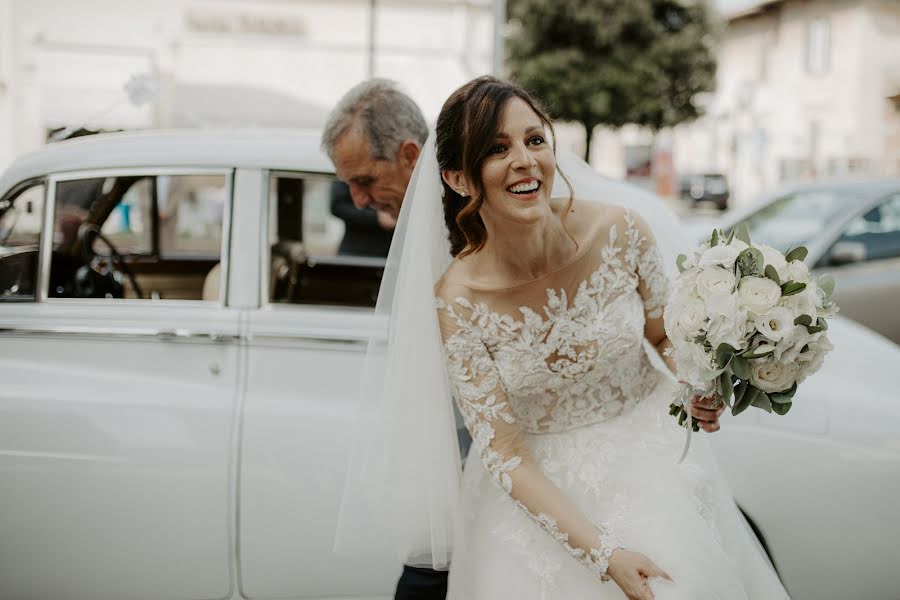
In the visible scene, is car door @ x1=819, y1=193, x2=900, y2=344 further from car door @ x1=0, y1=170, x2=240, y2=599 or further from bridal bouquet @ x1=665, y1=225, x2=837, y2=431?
car door @ x1=0, y1=170, x2=240, y2=599

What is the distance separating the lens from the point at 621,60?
2233 cm

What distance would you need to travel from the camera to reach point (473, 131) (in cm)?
204

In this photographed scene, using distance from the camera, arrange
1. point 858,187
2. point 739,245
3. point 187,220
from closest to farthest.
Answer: point 739,245 → point 187,220 → point 858,187

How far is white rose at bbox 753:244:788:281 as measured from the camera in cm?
186

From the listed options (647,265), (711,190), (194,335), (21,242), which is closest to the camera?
(647,265)

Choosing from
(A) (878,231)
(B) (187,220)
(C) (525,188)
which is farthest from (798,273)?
(A) (878,231)

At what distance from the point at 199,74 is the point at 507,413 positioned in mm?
11736

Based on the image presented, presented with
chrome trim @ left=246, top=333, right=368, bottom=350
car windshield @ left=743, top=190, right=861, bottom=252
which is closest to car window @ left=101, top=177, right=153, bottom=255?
chrome trim @ left=246, top=333, right=368, bottom=350

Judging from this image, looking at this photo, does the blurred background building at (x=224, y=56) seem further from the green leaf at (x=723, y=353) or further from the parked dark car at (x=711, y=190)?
the parked dark car at (x=711, y=190)

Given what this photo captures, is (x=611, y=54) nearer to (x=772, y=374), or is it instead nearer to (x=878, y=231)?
(x=878, y=231)

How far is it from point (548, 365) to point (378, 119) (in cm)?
105

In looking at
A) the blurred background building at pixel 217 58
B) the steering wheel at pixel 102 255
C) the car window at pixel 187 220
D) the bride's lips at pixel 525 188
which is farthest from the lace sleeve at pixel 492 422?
the car window at pixel 187 220

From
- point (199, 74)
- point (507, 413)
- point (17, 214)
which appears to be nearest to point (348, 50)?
point (199, 74)

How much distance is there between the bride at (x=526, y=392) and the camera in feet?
6.66
